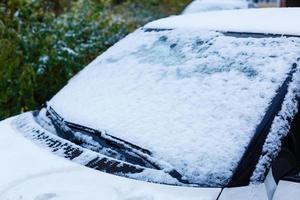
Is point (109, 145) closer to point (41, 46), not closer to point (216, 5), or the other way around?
point (41, 46)

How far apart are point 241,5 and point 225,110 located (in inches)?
265

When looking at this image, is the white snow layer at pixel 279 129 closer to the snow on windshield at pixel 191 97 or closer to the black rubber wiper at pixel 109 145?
the snow on windshield at pixel 191 97

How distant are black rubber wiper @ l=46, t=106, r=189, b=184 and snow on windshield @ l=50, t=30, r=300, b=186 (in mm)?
27

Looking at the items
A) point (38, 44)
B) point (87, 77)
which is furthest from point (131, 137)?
point (38, 44)

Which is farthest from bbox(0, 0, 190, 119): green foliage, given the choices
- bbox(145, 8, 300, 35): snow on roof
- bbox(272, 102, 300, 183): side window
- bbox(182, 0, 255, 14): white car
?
bbox(272, 102, 300, 183): side window

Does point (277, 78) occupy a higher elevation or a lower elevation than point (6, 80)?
higher

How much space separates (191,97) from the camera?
2.09 m

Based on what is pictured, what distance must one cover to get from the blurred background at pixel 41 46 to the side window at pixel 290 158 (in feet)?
9.31

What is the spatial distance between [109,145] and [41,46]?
304 centimetres

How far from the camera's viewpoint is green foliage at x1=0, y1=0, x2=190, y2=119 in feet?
14.4

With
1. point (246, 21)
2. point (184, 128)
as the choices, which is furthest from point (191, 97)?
point (246, 21)

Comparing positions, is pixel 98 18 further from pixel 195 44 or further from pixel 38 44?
pixel 195 44

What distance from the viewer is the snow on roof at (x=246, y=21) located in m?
2.23

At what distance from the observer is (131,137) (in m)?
2.06
